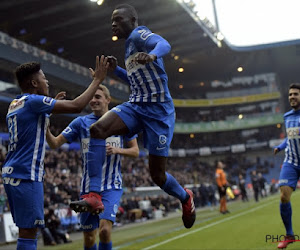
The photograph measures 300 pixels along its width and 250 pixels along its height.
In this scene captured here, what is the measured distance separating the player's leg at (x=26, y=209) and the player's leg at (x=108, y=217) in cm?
95

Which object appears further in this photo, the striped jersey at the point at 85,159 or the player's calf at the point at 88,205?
the striped jersey at the point at 85,159

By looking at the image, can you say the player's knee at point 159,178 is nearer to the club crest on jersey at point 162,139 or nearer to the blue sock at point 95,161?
the club crest on jersey at point 162,139

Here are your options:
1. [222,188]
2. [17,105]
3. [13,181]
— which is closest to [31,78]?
[17,105]

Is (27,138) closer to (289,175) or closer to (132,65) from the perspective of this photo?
(132,65)

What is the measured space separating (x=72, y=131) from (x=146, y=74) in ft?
5.18

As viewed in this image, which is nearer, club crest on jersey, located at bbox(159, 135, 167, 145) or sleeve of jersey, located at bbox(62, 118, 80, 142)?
club crest on jersey, located at bbox(159, 135, 167, 145)

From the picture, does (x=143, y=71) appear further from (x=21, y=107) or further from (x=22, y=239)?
(x=22, y=239)

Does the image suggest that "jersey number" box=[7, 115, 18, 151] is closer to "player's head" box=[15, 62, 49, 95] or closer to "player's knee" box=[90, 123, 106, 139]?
"player's head" box=[15, 62, 49, 95]

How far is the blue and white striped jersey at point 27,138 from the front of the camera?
3.72m

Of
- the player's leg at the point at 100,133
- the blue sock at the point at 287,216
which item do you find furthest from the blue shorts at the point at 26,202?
the blue sock at the point at 287,216

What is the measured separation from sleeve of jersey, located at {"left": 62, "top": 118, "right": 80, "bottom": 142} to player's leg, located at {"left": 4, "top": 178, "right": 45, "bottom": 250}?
1542 millimetres

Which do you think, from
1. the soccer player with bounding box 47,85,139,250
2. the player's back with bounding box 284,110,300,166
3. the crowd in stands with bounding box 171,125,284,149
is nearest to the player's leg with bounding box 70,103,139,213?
the soccer player with bounding box 47,85,139,250

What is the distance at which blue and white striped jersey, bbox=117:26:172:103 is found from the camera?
4113 mm

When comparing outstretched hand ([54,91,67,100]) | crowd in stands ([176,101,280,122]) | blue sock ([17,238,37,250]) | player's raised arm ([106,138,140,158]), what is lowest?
blue sock ([17,238,37,250])
